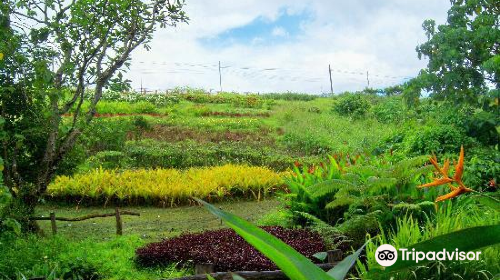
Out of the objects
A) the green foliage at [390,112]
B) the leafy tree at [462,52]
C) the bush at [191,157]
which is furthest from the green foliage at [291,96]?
the leafy tree at [462,52]

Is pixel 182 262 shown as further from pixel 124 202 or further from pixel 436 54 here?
pixel 436 54

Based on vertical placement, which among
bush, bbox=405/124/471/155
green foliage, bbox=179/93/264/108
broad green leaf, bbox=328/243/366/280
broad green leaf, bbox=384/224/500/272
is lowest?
bush, bbox=405/124/471/155

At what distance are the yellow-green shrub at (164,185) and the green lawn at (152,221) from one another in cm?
21

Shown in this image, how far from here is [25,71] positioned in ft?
20.3

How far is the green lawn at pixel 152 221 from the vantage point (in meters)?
7.05

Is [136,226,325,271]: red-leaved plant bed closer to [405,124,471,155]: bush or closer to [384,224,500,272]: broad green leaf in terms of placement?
[405,124,471,155]: bush

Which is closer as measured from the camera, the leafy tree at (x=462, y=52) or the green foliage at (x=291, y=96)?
the leafy tree at (x=462, y=52)

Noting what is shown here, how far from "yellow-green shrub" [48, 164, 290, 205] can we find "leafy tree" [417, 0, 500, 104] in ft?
10.5

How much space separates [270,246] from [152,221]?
292 inches

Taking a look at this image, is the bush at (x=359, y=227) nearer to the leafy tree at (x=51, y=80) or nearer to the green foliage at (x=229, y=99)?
the leafy tree at (x=51, y=80)

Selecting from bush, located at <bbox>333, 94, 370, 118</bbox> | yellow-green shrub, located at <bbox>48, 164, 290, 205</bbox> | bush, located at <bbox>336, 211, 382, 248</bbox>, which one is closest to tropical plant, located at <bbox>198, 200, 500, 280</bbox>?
bush, located at <bbox>336, 211, 382, 248</bbox>

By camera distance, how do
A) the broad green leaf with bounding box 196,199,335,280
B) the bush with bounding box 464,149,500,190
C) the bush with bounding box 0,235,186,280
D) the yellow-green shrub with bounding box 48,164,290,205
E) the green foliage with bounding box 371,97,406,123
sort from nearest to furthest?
the broad green leaf with bounding box 196,199,335,280, the bush with bounding box 0,235,186,280, the bush with bounding box 464,149,500,190, the yellow-green shrub with bounding box 48,164,290,205, the green foliage with bounding box 371,97,406,123

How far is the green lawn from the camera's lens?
7.05 metres

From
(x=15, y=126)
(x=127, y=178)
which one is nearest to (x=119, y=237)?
(x=15, y=126)
